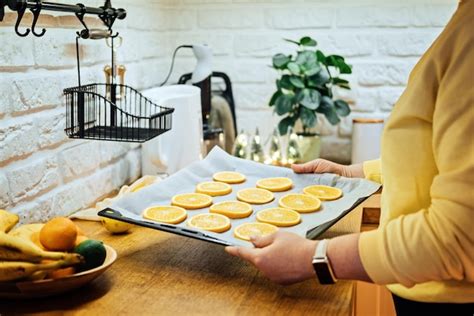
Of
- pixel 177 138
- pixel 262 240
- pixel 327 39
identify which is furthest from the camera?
pixel 327 39

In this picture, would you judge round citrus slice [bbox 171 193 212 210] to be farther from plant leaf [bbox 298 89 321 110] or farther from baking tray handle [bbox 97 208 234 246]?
plant leaf [bbox 298 89 321 110]

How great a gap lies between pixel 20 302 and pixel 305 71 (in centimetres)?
126

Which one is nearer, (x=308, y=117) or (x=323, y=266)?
(x=323, y=266)

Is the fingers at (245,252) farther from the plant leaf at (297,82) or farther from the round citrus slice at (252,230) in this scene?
the plant leaf at (297,82)

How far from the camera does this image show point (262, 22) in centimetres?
221

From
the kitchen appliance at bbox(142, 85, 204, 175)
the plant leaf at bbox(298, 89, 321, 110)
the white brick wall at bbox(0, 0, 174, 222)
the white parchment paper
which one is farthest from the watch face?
the plant leaf at bbox(298, 89, 321, 110)

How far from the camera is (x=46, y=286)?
1.00 m

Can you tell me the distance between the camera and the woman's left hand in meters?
0.97

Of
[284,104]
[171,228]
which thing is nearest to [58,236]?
[171,228]

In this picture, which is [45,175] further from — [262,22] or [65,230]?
[262,22]

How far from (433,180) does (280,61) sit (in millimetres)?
1252

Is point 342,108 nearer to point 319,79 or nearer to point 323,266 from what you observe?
point 319,79

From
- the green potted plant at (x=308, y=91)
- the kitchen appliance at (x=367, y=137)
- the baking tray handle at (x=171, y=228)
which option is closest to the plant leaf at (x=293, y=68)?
the green potted plant at (x=308, y=91)

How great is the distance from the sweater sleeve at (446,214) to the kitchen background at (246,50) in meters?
0.85
